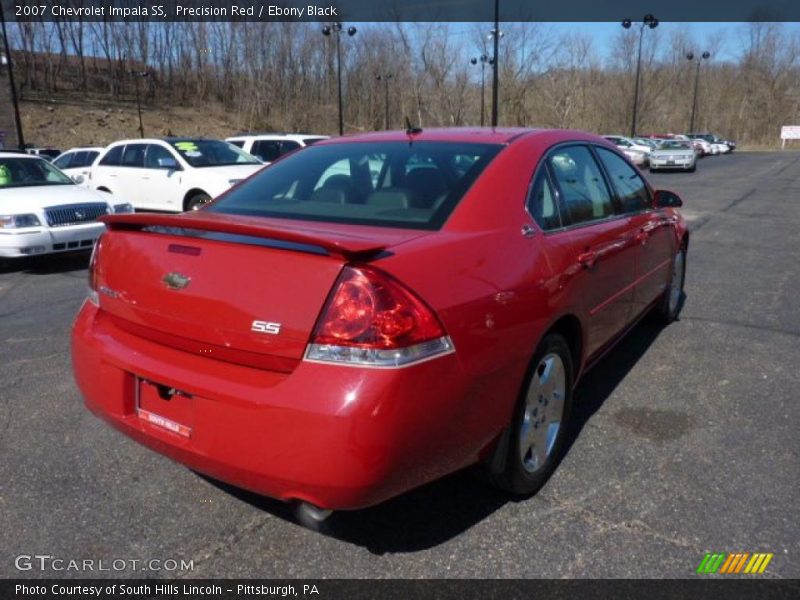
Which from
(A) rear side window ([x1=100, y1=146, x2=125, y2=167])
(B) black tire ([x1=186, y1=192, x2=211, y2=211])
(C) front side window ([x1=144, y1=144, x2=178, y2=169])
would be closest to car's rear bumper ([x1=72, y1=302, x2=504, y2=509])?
(B) black tire ([x1=186, y1=192, x2=211, y2=211])

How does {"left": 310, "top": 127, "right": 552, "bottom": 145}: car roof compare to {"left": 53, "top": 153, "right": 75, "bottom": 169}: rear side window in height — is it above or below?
above

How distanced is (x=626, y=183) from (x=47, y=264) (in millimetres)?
7620

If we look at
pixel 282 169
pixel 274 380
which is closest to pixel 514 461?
pixel 274 380

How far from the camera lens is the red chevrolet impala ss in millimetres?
2123

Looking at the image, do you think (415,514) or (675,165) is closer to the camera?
(415,514)

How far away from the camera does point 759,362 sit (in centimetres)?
455

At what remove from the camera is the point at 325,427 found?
2.07 m

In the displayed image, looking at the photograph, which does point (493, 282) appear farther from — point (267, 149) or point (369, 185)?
point (267, 149)

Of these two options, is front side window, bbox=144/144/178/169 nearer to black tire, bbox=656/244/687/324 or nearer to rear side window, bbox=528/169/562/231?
black tire, bbox=656/244/687/324

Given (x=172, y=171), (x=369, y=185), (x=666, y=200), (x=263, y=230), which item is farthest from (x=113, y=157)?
(x=263, y=230)

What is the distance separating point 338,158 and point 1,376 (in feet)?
9.08

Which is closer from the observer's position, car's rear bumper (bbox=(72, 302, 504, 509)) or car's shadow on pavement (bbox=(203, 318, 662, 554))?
car's rear bumper (bbox=(72, 302, 504, 509))

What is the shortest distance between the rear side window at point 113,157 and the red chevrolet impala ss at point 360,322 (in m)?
10.4

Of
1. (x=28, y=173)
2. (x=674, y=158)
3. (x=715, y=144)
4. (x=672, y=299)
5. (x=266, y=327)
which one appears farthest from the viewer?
(x=715, y=144)
